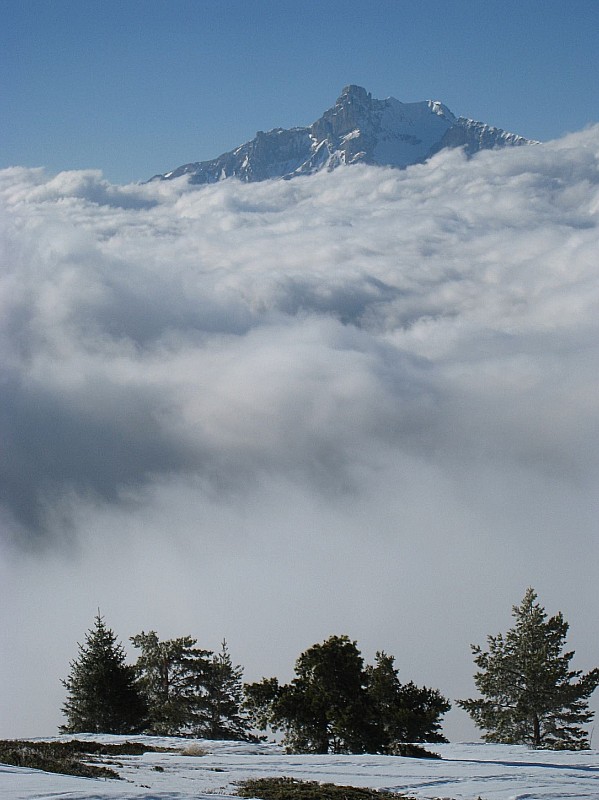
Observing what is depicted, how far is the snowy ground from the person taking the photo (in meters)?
19.5

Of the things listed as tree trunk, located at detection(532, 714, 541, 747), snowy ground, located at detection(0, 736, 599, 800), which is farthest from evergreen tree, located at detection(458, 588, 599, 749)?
snowy ground, located at detection(0, 736, 599, 800)

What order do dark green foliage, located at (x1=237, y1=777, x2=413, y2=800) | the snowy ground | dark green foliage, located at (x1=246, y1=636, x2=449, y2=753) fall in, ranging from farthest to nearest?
dark green foliage, located at (x1=246, y1=636, x2=449, y2=753) → dark green foliage, located at (x1=237, y1=777, x2=413, y2=800) → the snowy ground

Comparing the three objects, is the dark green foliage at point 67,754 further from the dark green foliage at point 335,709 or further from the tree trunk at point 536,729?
the tree trunk at point 536,729

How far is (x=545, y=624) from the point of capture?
53125 mm

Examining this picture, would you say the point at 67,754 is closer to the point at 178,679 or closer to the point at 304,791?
the point at 304,791

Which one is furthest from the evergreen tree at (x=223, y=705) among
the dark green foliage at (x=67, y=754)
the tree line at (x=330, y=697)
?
the dark green foliage at (x=67, y=754)

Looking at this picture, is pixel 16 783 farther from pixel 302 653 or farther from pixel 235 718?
pixel 235 718

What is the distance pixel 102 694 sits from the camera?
5078cm

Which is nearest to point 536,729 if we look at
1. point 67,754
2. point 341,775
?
point 341,775

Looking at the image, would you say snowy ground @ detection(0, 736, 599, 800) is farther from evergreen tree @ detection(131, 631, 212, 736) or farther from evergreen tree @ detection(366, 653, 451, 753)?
evergreen tree @ detection(131, 631, 212, 736)

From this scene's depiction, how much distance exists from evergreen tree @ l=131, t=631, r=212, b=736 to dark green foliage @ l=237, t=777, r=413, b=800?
32.9 m

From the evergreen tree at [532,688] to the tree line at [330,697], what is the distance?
66mm

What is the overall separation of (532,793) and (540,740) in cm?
3049

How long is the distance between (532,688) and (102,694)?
27626 millimetres
